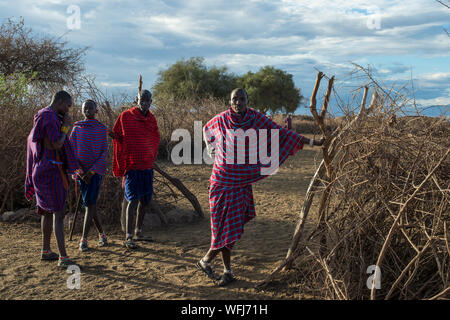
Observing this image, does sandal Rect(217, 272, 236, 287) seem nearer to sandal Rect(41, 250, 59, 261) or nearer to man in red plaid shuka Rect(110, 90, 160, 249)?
man in red plaid shuka Rect(110, 90, 160, 249)

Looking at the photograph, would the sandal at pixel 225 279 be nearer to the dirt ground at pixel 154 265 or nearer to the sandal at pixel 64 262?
the dirt ground at pixel 154 265

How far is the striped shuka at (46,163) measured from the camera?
4145 mm

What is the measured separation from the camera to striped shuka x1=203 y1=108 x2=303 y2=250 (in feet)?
12.6

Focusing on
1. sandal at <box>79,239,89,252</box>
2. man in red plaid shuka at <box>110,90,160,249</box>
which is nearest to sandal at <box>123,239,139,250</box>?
man in red plaid shuka at <box>110,90,160,249</box>

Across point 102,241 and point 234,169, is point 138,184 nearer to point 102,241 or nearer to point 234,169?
point 102,241

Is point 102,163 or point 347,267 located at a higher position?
point 102,163

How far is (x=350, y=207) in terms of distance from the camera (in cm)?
359

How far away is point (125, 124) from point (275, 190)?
4769mm

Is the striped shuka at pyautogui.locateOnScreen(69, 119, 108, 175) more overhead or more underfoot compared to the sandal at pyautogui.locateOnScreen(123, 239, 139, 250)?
more overhead

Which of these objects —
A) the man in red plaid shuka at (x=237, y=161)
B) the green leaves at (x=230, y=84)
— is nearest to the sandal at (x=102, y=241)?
the man in red plaid shuka at (x=237, y=161)

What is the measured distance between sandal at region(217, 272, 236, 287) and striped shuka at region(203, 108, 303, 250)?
0.30 meters
